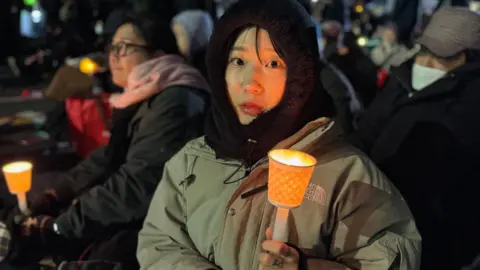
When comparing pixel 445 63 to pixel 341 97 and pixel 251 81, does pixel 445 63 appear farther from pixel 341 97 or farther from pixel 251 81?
pixel 251 81

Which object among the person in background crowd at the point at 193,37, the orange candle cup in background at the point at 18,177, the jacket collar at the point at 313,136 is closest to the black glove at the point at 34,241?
the orange candle cup in background at the point at 18,177

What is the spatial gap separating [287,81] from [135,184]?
1.32m

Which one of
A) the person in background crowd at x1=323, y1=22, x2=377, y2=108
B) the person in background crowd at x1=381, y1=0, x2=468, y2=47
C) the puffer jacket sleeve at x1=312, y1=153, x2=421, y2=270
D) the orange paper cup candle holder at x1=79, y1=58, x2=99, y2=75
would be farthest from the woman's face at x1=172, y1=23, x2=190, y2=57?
the person in background crowd at x1=381, y1=0, x2=468, y2=47

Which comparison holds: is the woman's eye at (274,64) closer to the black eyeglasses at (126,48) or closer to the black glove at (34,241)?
the black eyeglasses at (126,48)

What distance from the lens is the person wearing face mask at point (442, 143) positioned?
2498mm

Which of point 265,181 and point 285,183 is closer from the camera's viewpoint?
point 285,183

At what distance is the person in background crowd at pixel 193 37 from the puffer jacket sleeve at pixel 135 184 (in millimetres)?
1620

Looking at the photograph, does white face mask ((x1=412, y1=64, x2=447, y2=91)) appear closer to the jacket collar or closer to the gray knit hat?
the gray knit hat

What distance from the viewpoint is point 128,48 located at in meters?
2.94

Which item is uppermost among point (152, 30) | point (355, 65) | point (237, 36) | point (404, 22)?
point (237, 36)

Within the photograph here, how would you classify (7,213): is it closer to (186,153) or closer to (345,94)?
(186,153)

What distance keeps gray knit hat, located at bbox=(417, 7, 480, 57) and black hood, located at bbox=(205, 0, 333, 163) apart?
141cm

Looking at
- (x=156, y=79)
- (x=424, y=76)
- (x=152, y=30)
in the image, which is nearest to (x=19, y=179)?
(x=156, y=79)

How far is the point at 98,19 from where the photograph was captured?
1272 centimetres
